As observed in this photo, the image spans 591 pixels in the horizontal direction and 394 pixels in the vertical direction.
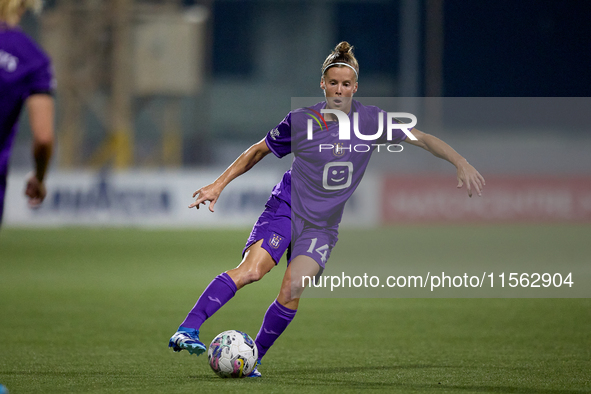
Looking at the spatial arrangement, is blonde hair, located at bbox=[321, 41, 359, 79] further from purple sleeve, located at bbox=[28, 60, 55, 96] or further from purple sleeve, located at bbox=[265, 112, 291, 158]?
purple sleeve, located at bbox=[28, 60, 55, 96]

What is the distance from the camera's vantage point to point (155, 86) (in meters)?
23.6

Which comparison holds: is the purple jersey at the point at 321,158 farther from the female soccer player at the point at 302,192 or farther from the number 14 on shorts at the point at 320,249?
the number 14 on shorts at the point at 320,249

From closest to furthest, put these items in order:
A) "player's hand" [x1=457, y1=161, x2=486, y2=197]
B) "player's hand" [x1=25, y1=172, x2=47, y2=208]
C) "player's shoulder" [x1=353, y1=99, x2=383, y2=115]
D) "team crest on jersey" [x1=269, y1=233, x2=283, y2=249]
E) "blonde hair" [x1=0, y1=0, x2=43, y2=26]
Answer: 1. "blonde hair" [x1=0, y1=0, x2=43, y2=26]
2. "player's hand" [x1=25, y1=172, x2=47, y2=208]
3. "player's hand" [x1=457, y1=161, x2=486, y2=197]
4. "team crest on jersey" [x1=269, y1=233, x2=283, y2=249]
5. "player's shoulder" [x1=353, y1=99, x2=383, y2=115]

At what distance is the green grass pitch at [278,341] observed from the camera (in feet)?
15.4

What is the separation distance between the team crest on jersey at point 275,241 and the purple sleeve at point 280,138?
495 millimetres

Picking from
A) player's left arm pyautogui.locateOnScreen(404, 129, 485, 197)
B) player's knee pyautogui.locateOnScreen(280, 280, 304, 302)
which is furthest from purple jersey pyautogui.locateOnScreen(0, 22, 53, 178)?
player's left arm pyautogui.locateOnScreen(404, 129, 485, 197)

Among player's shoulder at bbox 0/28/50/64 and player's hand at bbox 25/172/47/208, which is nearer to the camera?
player's shoulder at bbox 0/28/50/64

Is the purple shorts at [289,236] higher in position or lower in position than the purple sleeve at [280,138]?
lower

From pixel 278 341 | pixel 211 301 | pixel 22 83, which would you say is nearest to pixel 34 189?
pixel 22 83

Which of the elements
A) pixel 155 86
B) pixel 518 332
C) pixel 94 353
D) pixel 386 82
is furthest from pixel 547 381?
pixel 386 82

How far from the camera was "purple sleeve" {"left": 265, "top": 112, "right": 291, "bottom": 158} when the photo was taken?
16.4ft

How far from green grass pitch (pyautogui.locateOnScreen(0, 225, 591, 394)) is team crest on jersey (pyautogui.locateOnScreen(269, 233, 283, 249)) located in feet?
2.50

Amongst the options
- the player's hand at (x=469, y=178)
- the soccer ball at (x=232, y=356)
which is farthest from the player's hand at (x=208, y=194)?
the player's hand at (x=469, y=178)
